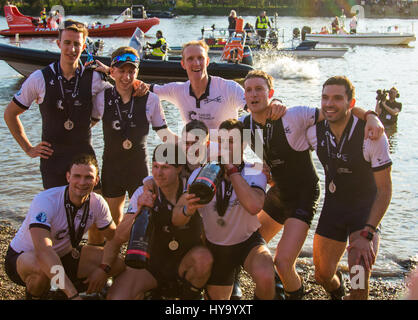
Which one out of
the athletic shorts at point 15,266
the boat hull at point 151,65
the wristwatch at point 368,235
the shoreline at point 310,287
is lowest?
the shoreline at point 310,287

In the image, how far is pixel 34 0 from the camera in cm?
6788

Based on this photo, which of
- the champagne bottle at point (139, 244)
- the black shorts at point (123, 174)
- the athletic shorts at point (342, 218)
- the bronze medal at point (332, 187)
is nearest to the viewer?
the champagne bottle at point (139, 244)

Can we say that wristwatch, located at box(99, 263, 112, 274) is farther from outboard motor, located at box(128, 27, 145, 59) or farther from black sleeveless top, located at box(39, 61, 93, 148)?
outboard motor, located at box(128, 27, 145, 59)

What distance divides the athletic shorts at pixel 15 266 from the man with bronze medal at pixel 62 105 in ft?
3.22

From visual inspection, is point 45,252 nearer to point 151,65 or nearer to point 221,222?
point 221,222

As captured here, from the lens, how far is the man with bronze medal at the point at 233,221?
4039 millimetres

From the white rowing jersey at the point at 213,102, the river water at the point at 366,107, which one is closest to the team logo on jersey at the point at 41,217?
the white rowing jersey at the point at 213,102

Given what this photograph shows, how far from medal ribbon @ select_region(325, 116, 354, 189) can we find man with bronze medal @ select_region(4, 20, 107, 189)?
2.42 meters

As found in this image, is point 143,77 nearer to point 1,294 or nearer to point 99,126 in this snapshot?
point 99,126

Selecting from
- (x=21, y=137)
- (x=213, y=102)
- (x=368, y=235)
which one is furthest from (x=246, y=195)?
(x=21, y=137)

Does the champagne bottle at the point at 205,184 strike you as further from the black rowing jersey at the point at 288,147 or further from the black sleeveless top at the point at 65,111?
the black sleeveless top at the point at 65,111

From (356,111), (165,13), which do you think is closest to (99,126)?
(356,111)

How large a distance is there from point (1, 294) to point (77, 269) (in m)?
1.03

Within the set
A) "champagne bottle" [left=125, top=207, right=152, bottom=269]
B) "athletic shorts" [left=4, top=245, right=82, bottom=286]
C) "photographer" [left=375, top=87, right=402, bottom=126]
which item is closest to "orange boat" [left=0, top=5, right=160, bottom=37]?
"photographer" [left=375, top=87, right=402, bottom=126]
